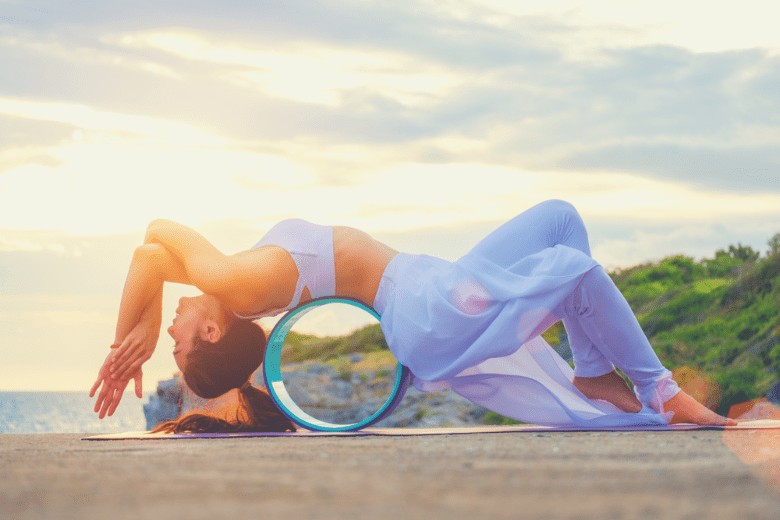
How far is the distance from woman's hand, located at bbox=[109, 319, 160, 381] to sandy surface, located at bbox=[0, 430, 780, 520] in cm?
102

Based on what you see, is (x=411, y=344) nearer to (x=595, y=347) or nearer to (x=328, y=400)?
(x=595, y=347)

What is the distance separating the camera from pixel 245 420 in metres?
5.35

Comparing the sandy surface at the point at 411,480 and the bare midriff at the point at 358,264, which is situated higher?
the bare midriff at the point at 358,264

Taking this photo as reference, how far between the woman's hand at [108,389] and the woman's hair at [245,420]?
391 mm

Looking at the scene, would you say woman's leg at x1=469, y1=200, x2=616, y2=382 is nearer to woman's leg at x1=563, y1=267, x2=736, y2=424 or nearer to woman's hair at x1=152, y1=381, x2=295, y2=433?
woman's leg at x1=563, y1=267, x2=736, y2=424

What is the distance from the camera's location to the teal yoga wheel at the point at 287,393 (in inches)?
203

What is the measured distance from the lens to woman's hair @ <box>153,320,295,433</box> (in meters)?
5.19

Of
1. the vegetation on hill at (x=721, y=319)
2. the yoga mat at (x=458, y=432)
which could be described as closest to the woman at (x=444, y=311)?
the yoga mat at (x=458, y=432)

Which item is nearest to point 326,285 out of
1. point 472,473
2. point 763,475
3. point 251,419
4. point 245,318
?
point 245,318

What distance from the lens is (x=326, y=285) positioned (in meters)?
5.05

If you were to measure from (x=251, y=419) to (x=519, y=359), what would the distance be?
141 cm

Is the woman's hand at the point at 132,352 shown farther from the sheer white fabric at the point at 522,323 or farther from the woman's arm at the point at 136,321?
the sheer white fabric at the point at 522,323

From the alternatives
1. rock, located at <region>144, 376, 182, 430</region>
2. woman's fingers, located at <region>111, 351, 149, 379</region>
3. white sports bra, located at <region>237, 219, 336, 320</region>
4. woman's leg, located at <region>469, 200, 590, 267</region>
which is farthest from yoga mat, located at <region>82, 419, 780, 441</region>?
rock, located at <region>144, 376, 182, 430</region>

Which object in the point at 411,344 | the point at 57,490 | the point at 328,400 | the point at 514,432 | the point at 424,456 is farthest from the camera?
the point at 328,400
